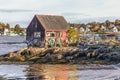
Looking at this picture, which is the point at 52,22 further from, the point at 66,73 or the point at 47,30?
the point at 66,73

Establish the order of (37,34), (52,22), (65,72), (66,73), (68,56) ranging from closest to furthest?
(66,73)
(65,72)
(68,56)
(52,22)
(37,34)

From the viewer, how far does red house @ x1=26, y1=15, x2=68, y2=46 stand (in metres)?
83.1

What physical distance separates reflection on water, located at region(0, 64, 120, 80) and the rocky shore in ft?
13.3

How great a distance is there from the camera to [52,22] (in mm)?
84750

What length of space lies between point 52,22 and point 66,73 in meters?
36.8

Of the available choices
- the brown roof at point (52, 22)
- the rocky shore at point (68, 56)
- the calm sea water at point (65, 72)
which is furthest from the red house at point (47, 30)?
the calm sea water at point (65, 72)

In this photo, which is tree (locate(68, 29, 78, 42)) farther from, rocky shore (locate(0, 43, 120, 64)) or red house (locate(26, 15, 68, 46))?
rocky shore (locate(0, 43, 120, 64))

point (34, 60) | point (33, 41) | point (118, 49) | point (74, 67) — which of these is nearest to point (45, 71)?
point (74, 67)

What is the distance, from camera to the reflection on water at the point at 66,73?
43.9 meters

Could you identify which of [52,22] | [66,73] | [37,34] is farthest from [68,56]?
[37,34]

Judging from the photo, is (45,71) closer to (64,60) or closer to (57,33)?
(64,60)

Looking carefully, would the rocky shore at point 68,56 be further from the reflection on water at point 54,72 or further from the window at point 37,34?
the window at point 37,34

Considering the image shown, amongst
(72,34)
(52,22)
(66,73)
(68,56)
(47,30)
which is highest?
(52,22)

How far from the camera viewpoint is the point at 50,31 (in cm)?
8362
